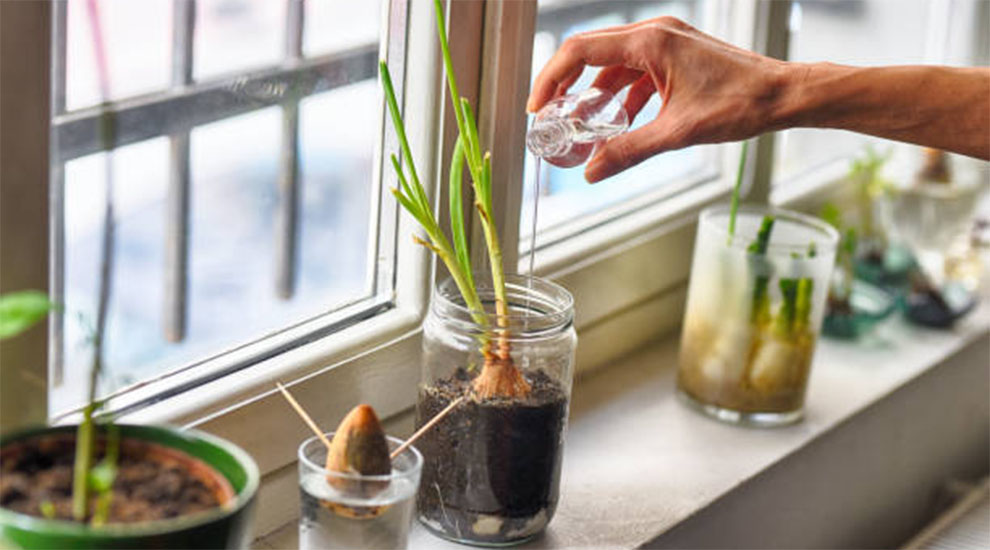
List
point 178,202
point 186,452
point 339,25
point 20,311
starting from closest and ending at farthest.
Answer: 1. point 20,311
2. point 186,452
3. point 339,25
4. point 178,202

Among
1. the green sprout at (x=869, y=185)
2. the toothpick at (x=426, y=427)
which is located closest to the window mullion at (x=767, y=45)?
the green sprout at (x=869, y=185)

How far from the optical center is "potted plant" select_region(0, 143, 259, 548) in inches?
34.9

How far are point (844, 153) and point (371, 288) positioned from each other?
0.97 m

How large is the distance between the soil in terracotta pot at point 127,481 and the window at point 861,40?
110 cm

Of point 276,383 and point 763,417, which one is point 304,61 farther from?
point 763,417

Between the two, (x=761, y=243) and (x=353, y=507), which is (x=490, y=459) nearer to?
(x=353, y=507)

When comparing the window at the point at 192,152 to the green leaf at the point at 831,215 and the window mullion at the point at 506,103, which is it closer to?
the window mullion at the point at 506,103

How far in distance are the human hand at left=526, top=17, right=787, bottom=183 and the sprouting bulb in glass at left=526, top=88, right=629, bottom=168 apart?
0.02 metres

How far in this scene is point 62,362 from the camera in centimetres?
114

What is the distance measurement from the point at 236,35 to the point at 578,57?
32 centimetres

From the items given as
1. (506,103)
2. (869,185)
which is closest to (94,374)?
(506,103)

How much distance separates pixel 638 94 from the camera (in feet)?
4.44

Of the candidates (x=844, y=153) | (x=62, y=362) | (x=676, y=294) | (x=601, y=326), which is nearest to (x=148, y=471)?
(x=62, y=362)

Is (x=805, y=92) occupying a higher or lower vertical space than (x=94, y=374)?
higher
